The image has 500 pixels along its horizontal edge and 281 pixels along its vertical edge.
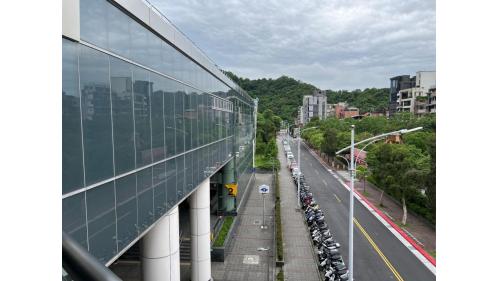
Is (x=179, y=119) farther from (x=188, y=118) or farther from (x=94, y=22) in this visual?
(x=94, y=22)

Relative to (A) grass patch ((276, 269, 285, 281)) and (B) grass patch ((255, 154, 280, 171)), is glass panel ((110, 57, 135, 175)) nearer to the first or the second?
(A) grass patch ((276, 269, 285, 281))

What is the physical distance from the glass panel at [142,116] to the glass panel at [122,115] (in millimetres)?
253

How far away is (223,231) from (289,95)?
139 meters

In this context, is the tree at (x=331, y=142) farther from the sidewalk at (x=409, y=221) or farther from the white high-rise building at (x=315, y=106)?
the white high-rise building at (x=315, y=106)

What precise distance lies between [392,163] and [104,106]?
2248cm

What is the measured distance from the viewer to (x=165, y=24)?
916 centimetres

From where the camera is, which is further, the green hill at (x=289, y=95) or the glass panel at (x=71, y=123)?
the green hill at (x=289, y=95)

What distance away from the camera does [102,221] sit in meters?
5.93

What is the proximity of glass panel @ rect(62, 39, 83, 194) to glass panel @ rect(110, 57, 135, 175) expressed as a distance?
121 cm

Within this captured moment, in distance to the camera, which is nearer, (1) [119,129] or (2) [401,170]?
(1) [119,129]

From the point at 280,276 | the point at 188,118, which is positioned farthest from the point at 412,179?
the point at 188,118

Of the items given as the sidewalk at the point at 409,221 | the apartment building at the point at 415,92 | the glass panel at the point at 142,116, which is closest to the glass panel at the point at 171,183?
the glass panel at the point at 142,116

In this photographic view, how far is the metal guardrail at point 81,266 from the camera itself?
4.14 ft
